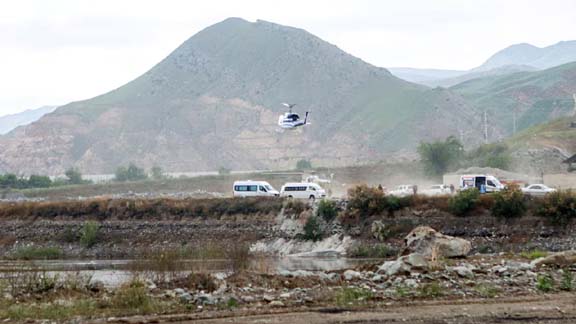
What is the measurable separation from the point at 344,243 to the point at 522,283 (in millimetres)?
32286

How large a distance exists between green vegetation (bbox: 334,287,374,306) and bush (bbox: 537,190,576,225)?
33.2 metres

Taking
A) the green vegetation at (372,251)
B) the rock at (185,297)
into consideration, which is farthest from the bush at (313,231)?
the rock at (185,297)

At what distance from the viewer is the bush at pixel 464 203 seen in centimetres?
6025

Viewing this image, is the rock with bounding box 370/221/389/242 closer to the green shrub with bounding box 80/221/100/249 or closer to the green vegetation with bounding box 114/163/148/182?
the green shrub with bounding box 80/221/100/249

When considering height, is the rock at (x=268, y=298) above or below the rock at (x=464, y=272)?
below

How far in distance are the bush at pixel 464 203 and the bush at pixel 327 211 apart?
309 inches

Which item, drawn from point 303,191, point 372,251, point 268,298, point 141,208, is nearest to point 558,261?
point 268,298

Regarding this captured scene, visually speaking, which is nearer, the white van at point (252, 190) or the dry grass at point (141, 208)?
the dry grass at point (141, 208)

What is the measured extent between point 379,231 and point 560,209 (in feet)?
35.8

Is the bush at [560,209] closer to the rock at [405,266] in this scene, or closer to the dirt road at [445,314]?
the rock at [405,266]

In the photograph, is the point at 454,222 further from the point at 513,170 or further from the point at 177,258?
the point at 513,170

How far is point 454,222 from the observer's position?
5934 cm

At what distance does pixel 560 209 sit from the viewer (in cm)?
5709

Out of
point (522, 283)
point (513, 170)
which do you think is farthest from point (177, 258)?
point (513, 170)
